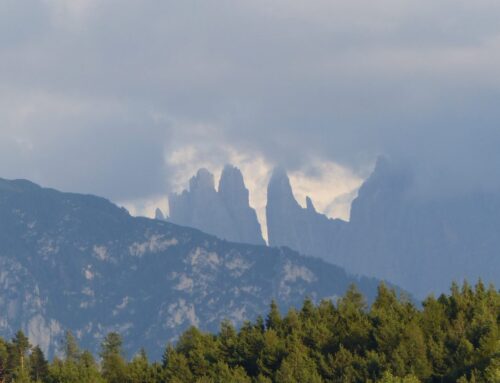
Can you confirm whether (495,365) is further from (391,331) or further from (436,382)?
(391,331)

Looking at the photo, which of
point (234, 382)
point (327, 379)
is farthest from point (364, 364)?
point (234, 382)

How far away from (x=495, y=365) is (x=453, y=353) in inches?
1036

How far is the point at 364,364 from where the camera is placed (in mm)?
185375

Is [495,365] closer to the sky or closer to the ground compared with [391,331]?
closer to the ground

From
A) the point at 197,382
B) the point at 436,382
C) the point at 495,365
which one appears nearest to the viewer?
the point at 495,365

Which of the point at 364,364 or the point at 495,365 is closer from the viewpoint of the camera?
the point at 495,365

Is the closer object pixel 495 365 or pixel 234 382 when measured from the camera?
pixel 495 365

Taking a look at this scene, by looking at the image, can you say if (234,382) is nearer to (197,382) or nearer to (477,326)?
(197,382)

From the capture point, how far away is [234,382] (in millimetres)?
188000

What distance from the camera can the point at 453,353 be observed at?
18588cm

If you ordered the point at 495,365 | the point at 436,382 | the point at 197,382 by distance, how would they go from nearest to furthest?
the point at 495,365 → the point at 436,382 → the point at 197,382

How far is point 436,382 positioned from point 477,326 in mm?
11965

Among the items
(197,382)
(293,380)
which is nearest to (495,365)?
(293,380)

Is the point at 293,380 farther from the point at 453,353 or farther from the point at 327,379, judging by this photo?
the point at 453,353
